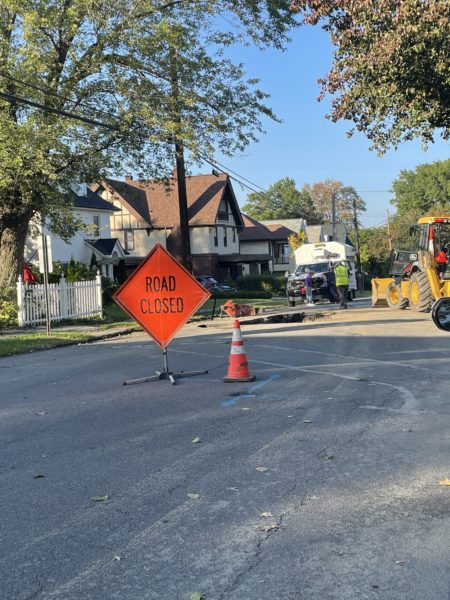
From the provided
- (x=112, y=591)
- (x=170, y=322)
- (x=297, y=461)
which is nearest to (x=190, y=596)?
(x=112, y=591)

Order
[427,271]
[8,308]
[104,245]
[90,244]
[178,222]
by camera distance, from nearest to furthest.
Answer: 1. [427,271]
2. [8,308]
3. [90,244]
4. [104,245]
5. [178,222]

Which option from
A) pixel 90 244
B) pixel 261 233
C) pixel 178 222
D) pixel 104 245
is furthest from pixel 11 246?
pixel 261 233

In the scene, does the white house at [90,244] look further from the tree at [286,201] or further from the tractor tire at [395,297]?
the tree at [286,201]

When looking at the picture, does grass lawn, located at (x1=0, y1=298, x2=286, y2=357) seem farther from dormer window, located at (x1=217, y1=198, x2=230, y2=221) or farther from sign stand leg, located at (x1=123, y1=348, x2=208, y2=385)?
dormer window, located at (x1=217, y1=198, x2=230, y2=221)

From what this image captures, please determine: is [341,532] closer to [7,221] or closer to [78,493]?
[78,493]

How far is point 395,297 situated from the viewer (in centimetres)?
2420

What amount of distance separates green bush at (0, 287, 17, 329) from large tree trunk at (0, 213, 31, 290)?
2.04ft

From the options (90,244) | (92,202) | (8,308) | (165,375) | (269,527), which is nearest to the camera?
(269,527)

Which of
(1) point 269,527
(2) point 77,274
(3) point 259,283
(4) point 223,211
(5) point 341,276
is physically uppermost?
(4) point 223,211

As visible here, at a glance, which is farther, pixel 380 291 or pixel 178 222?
pixel 178 222

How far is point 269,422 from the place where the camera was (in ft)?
22.6

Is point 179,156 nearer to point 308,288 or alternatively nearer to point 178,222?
point 308,288

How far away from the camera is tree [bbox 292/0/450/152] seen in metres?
11.2

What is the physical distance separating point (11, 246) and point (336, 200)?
4042 inches
